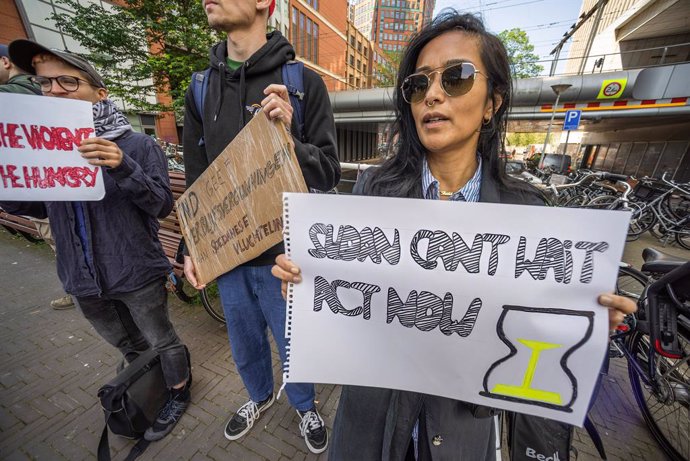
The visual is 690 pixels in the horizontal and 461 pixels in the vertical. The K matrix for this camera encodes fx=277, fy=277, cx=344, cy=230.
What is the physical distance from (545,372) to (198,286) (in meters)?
1.78

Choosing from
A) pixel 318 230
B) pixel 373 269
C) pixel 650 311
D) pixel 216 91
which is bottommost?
pixel 650 311

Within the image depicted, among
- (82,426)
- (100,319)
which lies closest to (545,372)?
(100,319)

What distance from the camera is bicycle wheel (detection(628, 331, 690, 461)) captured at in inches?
71.2

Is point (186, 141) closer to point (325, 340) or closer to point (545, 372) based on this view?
point (325, 340)

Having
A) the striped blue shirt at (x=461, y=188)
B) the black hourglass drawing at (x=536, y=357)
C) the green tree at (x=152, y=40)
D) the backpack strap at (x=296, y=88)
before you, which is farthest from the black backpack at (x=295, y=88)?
the green tree at (x=152, y=40)

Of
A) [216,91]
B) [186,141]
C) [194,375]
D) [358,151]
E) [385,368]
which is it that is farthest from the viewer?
[358,151]

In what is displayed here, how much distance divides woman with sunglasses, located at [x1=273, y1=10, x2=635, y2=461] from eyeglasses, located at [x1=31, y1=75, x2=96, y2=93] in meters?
1.52

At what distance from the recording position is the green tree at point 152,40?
7086 millimetres

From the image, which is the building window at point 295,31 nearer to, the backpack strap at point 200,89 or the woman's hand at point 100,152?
the backpack strap at point 200,89

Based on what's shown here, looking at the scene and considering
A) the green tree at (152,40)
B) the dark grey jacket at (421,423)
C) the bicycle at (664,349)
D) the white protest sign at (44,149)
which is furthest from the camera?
the green tree at (152,40)

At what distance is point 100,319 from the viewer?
6.19 feet

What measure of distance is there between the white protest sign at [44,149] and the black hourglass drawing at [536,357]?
1.99 metres

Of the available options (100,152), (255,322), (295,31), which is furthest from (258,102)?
(295,31)

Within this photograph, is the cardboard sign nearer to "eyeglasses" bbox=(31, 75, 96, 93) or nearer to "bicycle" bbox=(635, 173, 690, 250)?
"eyeglasses" bbox=(31, 75, 96, 93)
